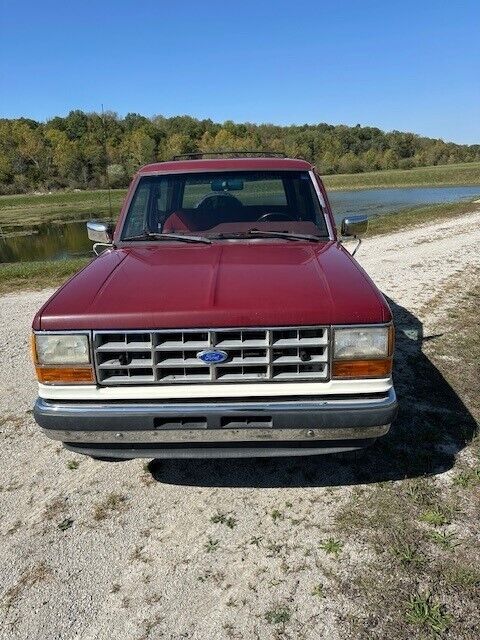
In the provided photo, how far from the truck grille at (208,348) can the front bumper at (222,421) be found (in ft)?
0.46

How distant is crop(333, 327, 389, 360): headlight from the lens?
8.66ft

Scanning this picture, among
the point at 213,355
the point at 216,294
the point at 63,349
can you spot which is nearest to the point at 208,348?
the point at 213,355

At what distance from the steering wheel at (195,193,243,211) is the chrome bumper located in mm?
2078

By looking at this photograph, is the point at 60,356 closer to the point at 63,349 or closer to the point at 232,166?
the point at 63,349

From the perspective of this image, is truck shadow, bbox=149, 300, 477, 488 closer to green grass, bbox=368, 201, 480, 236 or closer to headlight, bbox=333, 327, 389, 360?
headlight, bbox=333, 327, 389, 360

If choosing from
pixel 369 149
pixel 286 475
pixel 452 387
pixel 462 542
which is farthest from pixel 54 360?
pixel 369 149

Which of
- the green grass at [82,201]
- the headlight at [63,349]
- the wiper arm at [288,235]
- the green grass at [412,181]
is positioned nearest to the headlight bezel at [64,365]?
the headlight at [63,349]

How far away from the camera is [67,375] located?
2.71m

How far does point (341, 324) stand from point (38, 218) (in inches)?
1347

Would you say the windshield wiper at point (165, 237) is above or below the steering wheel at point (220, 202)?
below

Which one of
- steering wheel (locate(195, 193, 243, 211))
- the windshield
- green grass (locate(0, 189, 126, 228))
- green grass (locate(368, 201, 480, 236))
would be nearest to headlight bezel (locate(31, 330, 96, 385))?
the windshield

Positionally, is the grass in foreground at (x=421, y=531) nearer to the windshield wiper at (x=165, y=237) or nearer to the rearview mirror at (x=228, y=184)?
the windshield wiper at (x=165, y=237)

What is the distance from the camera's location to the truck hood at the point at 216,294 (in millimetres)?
2594

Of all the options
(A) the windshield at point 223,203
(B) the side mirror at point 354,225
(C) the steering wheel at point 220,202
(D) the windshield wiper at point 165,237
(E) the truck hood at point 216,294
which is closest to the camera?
(E) the truck hood at point 216,294
